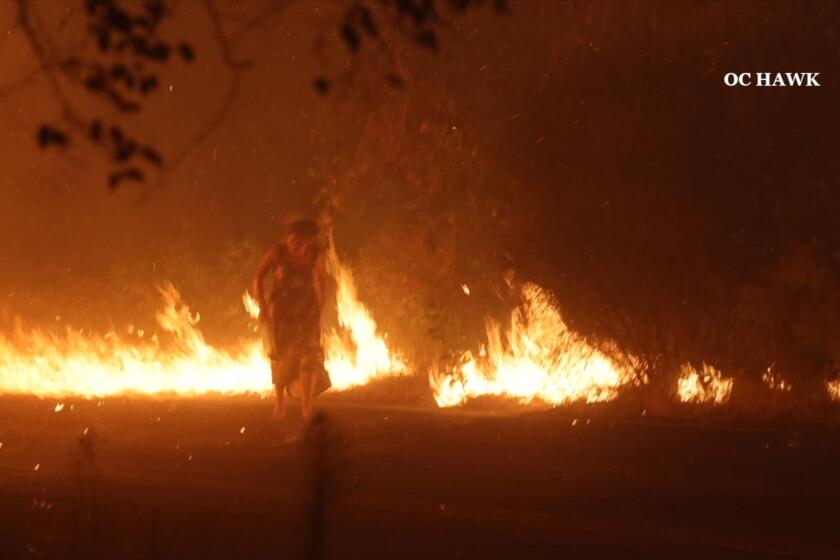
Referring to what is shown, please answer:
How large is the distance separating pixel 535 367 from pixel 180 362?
252 inches

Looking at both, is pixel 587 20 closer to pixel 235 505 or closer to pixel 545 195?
pixel 545 195

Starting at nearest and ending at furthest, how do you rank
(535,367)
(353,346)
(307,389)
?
(307,389) → (535,367) → (353,346)

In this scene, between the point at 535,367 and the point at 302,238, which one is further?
the point at 535,367

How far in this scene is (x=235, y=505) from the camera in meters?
10.7

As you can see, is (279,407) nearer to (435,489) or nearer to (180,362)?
(435,489)

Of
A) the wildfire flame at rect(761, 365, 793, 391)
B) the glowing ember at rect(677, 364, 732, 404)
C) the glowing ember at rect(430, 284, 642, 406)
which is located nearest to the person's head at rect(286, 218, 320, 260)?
the glowing ember at rect(430, 284, 642, 406)

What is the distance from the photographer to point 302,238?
1581 cm

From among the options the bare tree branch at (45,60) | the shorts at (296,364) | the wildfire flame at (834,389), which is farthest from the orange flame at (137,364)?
the bare tree branch at (45,60)

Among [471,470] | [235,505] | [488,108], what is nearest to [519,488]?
[471,470]

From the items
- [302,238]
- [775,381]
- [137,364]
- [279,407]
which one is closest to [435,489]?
[279,407]

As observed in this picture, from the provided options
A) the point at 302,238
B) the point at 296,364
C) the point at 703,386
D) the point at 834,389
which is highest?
the point at 302,238

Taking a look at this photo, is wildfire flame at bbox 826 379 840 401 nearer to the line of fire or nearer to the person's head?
the line of fire

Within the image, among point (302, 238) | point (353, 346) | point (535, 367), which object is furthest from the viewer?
point (353, 346)

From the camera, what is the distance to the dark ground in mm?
9141
